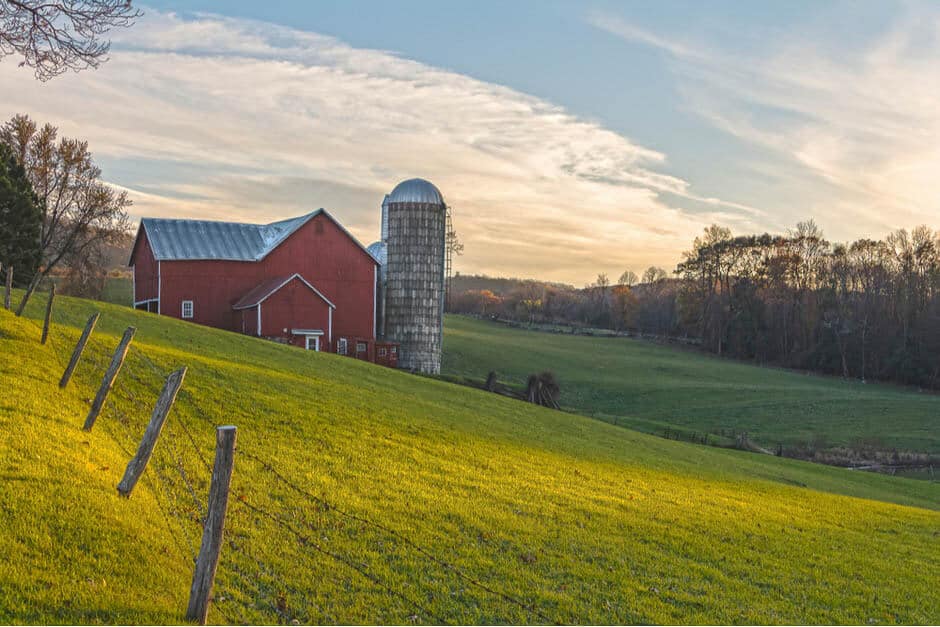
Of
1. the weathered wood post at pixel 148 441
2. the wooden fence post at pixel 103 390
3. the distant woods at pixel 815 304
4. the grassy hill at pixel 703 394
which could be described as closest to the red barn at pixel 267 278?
the grassy hill at pixel 703 394

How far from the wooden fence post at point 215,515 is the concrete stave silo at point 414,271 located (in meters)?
42.8

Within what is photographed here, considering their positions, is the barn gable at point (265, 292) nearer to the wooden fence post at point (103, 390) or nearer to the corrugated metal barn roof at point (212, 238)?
the corrugated metal barn roof at point (212, 238)

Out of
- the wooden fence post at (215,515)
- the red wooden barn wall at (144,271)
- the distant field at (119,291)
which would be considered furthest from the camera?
the distant field at (119,291)

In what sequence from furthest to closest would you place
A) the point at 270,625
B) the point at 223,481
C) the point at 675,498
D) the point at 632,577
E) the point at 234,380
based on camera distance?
the point at 234,380, the point at 675,498, the point at 632,577, the point at 270,625, the point at 223,481

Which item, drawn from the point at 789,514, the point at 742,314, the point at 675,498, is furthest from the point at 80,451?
the point at 742,314

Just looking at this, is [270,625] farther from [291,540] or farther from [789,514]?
[789,514]

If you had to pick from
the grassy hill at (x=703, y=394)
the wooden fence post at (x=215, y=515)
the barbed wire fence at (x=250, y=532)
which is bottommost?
the grassy hill at (x=703, y=394)

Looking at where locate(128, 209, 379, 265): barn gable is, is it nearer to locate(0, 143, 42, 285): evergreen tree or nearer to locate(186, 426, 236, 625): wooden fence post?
locate(0, 143, 42, 285): evergreen tree

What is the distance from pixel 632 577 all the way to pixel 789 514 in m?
9.04

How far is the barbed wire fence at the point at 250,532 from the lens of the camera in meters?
8.71

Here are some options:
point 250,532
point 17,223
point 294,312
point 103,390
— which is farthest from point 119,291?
point 250,532

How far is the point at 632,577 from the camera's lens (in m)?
11.4

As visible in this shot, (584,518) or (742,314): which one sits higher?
(742,314)

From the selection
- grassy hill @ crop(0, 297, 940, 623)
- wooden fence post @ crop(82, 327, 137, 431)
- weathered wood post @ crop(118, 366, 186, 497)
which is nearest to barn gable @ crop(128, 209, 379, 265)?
grassy hill @ crop(0, 297, 940, 623)
